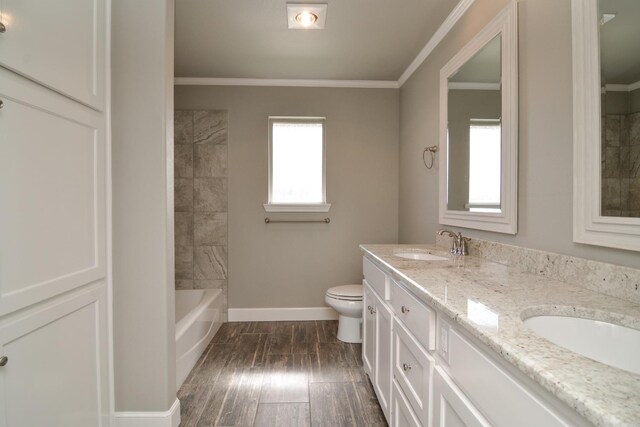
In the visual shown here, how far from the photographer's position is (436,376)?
974 mm

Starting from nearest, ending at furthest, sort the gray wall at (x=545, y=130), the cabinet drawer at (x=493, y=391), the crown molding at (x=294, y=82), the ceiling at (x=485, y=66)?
the cabinet drawer at (x=493, y=391), the gray wall at (x=545, y=130), the ceiling at (x=485, y=66), the crown molding at (x=294, y=82)

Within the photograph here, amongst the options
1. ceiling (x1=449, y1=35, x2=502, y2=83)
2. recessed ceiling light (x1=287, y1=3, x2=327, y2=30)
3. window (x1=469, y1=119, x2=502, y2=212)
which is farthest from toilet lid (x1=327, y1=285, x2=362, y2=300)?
recessed ceiling light (x1=287, y1=3, x2=327, y2=30)

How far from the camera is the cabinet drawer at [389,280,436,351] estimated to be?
3.34 feet

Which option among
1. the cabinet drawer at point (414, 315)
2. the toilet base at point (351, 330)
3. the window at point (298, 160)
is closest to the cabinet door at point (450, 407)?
the cabinet drawer at point (414, 315)

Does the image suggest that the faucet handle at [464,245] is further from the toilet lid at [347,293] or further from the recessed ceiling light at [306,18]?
the recessed ceiling light at [306,18]

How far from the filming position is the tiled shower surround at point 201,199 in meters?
3.02

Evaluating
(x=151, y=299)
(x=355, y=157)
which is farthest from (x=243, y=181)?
(x=151, y=299)

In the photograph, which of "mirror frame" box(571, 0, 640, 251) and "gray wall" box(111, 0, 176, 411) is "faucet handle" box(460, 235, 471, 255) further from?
"gray wall" box(111, 0, 176, 411)

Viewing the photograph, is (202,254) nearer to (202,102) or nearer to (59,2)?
(202,102)

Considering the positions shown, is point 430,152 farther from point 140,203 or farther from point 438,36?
point 140,203

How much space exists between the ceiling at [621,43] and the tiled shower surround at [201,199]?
9.08 ft

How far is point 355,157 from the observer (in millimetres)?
3121

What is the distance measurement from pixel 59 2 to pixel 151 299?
4.19ft

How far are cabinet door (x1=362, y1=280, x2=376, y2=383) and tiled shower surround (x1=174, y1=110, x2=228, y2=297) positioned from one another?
162 centimetres
